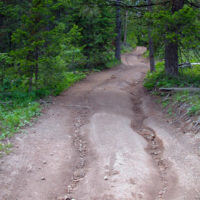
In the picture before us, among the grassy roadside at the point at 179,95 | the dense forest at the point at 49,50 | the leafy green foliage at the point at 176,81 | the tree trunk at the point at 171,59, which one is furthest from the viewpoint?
the tree trunk at the point at 171,59

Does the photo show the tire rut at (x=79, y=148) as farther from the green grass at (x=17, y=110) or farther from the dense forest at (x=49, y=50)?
the dense forest at (x=49, y=50)

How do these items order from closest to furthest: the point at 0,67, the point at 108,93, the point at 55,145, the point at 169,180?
the point at 169,180, the point at 55,145, the point at 0,67, the point at 108,93

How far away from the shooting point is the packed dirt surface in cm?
488

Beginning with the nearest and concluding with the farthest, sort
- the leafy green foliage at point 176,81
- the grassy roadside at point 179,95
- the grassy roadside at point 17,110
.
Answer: the grassy roadside at point 17,110
the grassy roadside at point 179,95
the leafy green foliage at point 176,81

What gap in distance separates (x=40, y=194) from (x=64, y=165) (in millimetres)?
1275

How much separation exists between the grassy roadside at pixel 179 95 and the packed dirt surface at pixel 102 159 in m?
0.56

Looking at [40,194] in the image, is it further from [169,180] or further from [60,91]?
[60,91]

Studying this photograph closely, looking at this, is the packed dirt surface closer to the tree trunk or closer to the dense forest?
the dense forest

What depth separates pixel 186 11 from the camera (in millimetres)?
9695

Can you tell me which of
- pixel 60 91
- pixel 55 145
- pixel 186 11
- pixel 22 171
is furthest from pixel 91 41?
pixel 22 171

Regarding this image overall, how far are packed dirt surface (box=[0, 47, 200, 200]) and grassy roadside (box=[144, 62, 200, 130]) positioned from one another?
1.83ft

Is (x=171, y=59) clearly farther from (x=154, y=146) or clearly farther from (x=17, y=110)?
(x=17, y=110)

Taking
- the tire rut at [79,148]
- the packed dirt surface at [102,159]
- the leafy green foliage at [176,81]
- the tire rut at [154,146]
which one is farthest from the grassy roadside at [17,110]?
the leafy green foliage at [176,81]

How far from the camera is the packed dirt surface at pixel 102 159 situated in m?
4.88
